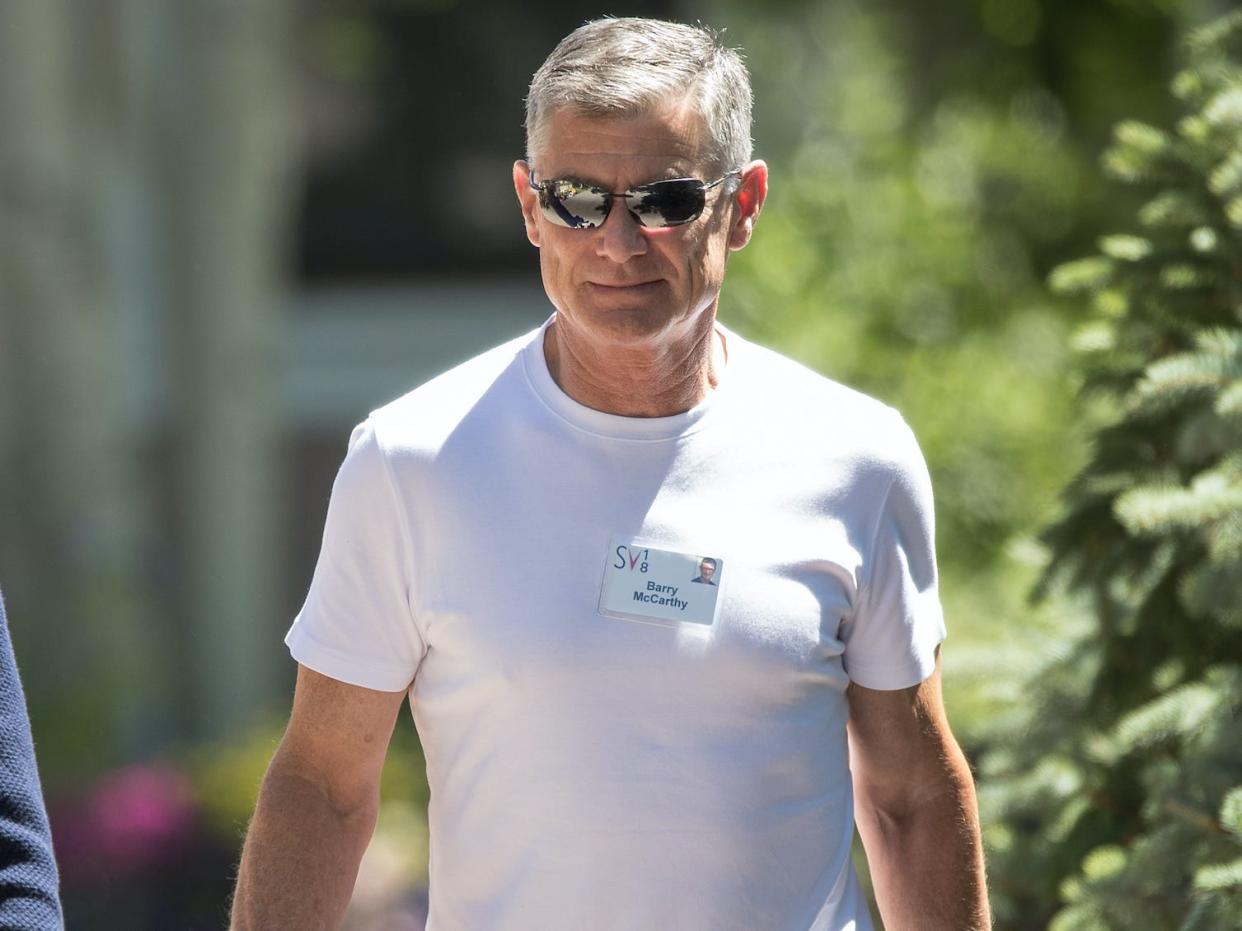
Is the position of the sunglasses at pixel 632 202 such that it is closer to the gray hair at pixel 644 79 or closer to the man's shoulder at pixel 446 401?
the gray hair at pixel 644 79

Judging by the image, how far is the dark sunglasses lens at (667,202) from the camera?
7.77 ft

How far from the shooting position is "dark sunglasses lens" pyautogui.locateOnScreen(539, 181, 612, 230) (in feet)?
7.79

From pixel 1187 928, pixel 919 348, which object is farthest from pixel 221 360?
pixel 1187 928

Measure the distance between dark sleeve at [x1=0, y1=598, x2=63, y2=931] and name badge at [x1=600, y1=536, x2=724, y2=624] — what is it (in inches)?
28.0

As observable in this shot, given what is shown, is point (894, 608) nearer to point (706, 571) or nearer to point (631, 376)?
point (706, 571)

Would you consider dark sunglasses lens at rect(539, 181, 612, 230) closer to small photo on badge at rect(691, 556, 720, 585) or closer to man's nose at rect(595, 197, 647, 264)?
man's nose at rect(595, 197, 647, 264)

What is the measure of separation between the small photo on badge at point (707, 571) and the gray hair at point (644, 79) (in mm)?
521

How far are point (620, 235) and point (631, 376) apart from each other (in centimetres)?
20

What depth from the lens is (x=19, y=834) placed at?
2.00m

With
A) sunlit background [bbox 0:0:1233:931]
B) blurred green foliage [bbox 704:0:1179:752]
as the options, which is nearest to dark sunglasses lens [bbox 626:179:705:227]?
blurred green foliage [bbox 704:0:1179:752]

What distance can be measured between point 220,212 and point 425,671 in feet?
24.0

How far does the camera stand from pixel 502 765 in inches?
93.1

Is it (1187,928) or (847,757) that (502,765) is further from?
(1187,928)

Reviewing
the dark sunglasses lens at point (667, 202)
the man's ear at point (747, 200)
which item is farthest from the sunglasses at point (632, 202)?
the man's ear at point (747, 200)
